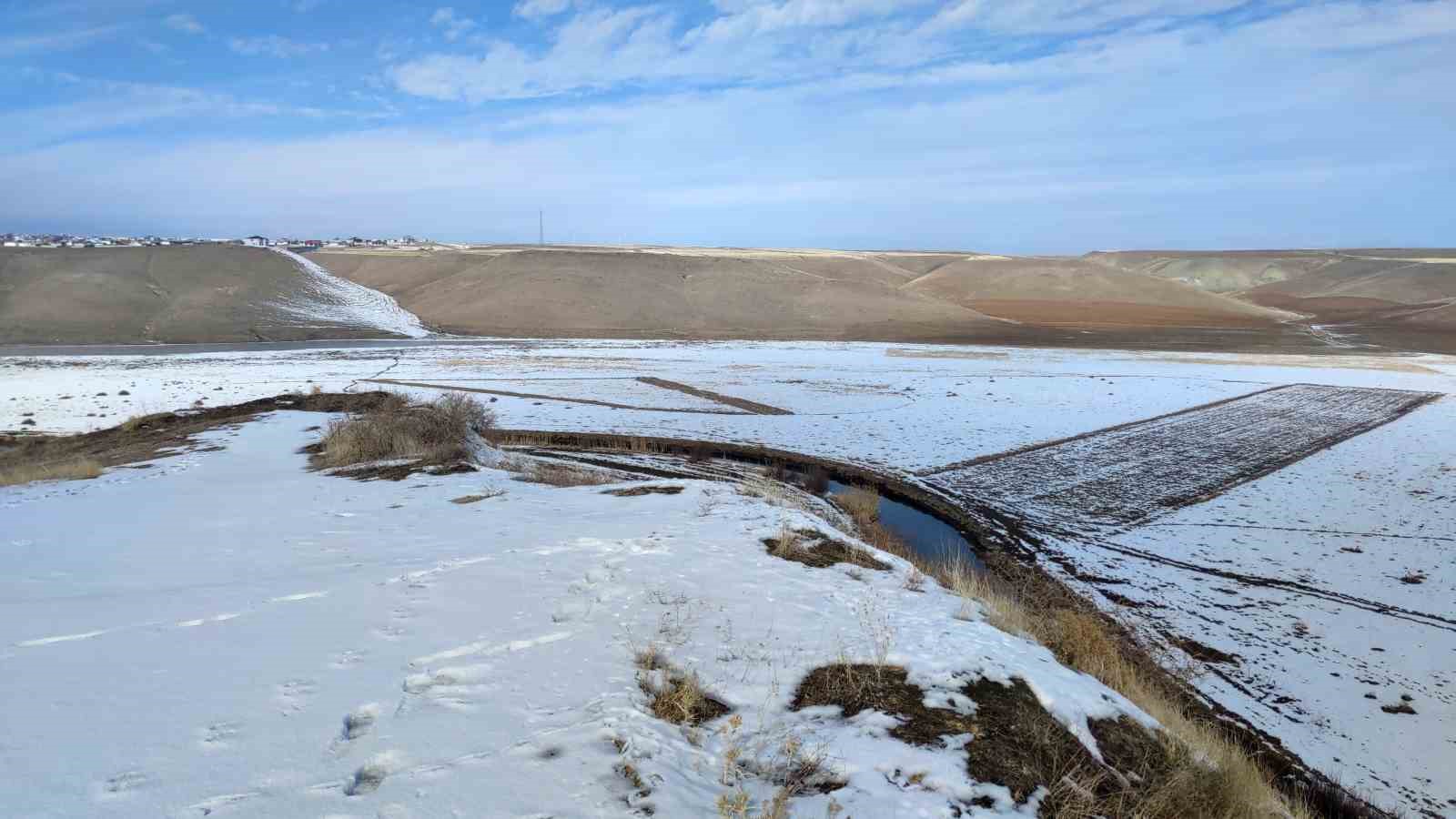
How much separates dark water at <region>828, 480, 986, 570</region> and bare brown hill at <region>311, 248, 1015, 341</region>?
1383 inches

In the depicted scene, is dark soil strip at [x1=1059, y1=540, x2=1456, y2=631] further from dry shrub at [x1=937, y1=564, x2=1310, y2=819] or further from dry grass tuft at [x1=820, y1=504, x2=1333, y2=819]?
dry shrub at [x1=937, y1=564, x2=1310, y2=819]

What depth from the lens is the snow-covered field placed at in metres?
4.42

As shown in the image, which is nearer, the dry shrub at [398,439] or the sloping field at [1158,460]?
the dry shrub at [398,439]

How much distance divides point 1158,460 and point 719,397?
13.4 meters

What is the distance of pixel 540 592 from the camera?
697 centimetres

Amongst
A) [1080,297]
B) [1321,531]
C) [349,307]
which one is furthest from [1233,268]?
[1321,531]

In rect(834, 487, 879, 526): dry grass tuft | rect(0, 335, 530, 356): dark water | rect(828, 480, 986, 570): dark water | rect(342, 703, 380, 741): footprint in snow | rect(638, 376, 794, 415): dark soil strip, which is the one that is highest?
rect(0, 335, 530, 356): dark water

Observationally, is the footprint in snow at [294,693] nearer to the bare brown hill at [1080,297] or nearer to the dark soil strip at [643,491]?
the dark soil strip at [643,491]

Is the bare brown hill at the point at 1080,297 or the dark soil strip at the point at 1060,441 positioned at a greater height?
the bare brown hill at the point at 1080,297

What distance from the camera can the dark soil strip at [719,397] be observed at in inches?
955

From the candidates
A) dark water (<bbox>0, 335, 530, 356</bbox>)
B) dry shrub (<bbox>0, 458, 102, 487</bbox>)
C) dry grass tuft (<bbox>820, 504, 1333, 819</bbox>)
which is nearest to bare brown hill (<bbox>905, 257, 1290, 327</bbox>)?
dark water (<bbox>0, 335, 530, 356</bbox>)

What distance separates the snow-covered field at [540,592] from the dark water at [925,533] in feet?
4.91

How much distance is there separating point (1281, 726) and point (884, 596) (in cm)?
390

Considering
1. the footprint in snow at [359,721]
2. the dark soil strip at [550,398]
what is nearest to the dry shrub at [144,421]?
the dark soil strip at [550,398]
